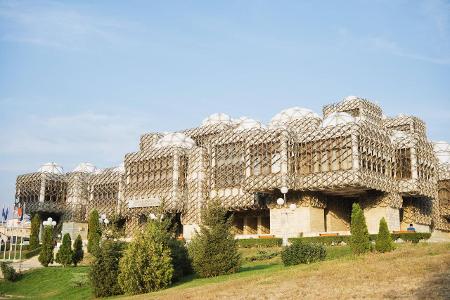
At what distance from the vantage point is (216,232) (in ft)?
103

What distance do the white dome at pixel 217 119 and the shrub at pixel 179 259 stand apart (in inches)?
2203

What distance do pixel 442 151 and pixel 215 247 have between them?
62406 millimetres

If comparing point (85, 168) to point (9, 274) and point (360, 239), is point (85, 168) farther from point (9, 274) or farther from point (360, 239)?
point (360, 239)

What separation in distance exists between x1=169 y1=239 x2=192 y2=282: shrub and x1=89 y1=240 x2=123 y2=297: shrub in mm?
3334

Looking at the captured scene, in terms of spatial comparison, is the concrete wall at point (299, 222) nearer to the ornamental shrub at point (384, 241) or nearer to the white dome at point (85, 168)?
the ornamental shrub at point (384, 241)

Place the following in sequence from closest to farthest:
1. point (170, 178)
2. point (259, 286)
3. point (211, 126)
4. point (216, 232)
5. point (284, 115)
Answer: point (259, 286) → point (216, 232) → point (170, 178) → point (284, 115) → point (211, 126)

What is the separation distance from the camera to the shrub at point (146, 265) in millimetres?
28359

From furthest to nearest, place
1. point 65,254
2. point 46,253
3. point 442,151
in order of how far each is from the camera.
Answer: point 442,151
point 46,253
point 65,254

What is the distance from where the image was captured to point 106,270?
30875mm

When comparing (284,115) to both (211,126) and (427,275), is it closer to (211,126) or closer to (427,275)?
(211,126)

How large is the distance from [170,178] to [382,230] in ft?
147

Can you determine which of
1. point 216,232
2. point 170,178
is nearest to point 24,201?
point 170,178

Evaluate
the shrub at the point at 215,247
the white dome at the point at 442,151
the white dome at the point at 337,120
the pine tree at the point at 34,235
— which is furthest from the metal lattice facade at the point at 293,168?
the shrub at the point at 215,247

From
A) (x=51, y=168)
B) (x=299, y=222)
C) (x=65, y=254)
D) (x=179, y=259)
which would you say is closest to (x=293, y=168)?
(x=299, y=222)
